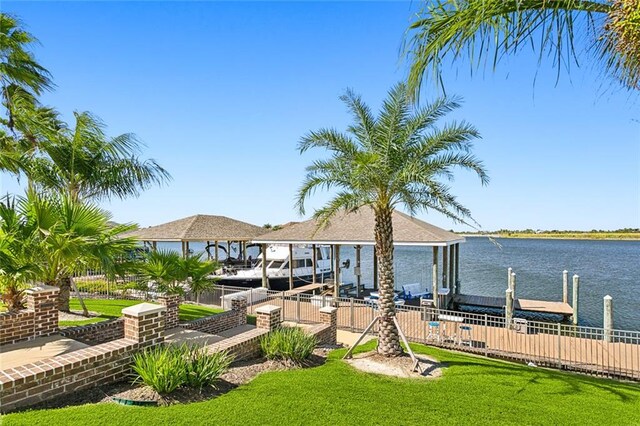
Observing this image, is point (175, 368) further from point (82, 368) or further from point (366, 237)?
point (366, 237)

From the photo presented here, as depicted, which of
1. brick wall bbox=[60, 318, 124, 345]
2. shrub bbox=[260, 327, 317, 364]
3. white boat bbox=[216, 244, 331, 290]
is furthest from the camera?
white boat bbox=[216, 244, 331, 290]

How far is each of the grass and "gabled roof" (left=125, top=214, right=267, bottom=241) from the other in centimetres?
1497

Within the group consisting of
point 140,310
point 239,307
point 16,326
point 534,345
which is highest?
point 140,310

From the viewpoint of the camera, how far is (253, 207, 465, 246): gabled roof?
1623cm

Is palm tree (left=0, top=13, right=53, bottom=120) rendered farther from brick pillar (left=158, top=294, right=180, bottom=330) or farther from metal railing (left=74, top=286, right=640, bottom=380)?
metal railing (left=74, top=286, right=640, bottom=380)

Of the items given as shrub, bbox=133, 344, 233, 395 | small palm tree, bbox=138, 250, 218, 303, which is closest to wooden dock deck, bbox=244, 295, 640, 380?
small palm tree, bbox=138, 250, 218, 303

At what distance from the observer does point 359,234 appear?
18.3m

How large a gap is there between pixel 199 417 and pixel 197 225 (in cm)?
1849

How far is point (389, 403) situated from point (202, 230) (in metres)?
18.0

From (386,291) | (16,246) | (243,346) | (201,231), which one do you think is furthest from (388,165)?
(201,231)

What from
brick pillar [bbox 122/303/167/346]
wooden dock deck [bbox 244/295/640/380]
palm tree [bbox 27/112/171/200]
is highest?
palm tree [bbox 27/112/171/200]

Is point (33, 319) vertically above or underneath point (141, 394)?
above

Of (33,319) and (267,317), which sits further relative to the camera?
(267,317)

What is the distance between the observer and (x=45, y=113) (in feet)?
44.8
